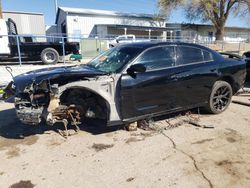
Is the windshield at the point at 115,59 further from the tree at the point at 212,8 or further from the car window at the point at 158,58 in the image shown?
the tree at the point at 212,8

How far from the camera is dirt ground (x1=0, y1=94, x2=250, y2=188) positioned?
3209 mm

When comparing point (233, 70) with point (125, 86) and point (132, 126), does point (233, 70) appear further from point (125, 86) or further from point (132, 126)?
point (125, 86)

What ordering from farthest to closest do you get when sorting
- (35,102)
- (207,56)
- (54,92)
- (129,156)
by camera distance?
(207,56), (35,102), (54,92), (129,156)

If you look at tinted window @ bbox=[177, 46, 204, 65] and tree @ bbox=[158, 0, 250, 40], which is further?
tree @ bbox=[158, 0, 250, 40]

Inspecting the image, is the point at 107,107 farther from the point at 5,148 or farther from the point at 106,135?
the point at 5,148

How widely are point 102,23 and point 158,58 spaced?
3076 centimetres

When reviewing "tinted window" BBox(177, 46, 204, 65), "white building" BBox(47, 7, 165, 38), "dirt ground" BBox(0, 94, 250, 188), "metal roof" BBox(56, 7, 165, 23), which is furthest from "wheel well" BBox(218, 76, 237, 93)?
"metal roof" BBox(56, 7, 165, 23)

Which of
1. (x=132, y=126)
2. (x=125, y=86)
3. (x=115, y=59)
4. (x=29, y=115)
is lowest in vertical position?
(x=132, y=126)

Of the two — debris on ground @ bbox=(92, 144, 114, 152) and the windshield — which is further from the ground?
the windshield

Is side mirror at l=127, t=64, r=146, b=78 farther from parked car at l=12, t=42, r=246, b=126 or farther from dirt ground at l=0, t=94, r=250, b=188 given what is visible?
dirt ground at l=0, t=94, r=250, b=188

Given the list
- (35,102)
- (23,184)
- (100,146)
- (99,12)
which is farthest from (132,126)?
(99,12)

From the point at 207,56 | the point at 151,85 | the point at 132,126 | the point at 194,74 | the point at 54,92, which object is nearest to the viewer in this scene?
the point at 54,92

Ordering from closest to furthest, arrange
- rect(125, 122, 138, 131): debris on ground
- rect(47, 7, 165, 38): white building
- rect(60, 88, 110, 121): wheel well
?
1. rect(60, 88, 110, 121): wheel well
2. rect(125, 122, 138, 131): debris on ground
3. rect(47, 7, 165, 38): white building

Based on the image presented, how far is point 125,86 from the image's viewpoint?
4.29 m
